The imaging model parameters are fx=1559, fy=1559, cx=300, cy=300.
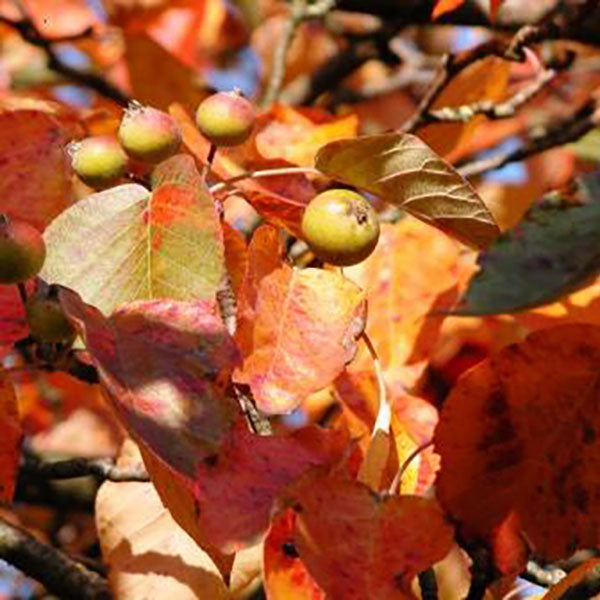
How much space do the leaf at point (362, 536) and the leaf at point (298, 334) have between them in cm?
12

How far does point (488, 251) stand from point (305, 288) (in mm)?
393

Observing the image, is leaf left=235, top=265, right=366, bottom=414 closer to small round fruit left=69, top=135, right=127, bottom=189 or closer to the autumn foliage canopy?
the autumn foliage canopy

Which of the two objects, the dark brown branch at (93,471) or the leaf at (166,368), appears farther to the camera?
the dark brown branch at (93,471)

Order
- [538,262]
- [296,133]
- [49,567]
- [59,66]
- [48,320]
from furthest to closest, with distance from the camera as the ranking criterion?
[59,66]
[296,133]
[49,567]
[48,320]
[538,262]

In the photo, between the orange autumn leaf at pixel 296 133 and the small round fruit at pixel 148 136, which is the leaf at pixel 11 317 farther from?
the orange autumn leaf at pixel 296 133

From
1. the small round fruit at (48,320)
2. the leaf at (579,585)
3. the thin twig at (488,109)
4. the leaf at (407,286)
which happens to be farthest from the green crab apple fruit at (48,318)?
the thin twig at (488,109)

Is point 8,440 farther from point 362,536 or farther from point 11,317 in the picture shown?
point 362,536

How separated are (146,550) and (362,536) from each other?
45 cm

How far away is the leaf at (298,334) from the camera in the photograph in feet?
4.37

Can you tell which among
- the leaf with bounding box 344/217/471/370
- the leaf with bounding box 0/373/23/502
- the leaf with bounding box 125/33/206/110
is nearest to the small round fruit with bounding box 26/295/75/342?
the leaf with bounding box 0/373/23/502

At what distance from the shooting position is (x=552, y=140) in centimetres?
222

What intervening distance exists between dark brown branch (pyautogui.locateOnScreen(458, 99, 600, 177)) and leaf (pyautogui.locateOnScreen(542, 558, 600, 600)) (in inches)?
37.4

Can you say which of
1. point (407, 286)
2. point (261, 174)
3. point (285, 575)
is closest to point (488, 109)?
point (407, 286)

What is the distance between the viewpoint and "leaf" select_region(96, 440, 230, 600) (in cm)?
153
